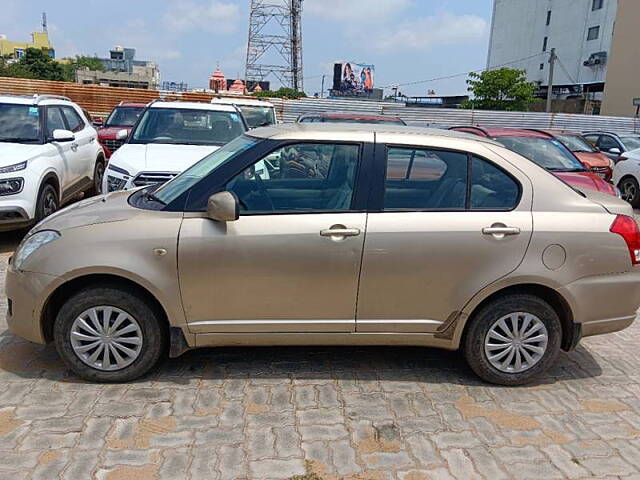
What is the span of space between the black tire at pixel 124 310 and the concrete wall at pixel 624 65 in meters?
41.3

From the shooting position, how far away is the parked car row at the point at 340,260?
311 cm

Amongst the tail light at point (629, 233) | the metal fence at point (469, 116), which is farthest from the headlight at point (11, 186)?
the metal fence at point (469, 116)

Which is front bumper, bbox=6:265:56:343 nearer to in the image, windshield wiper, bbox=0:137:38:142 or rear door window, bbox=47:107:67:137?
windshield wiper, bbox=0:137:38:142

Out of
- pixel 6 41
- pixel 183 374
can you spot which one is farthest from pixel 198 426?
pixel 6 41

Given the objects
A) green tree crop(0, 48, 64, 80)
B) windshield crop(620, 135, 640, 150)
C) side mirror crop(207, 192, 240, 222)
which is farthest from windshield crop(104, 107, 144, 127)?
green tree crop(0, 48, 64, 80)

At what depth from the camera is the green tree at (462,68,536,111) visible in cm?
3750

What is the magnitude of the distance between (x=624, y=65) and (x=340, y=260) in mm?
42877

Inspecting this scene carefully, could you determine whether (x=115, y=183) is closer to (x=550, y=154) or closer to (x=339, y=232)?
(x=339, y=232)

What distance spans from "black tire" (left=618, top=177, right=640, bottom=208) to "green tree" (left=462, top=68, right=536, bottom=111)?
29.0 meters

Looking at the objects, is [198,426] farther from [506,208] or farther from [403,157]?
[506,208]

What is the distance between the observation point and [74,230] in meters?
3.14

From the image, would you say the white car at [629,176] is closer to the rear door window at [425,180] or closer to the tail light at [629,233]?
the tail light at [629,233]

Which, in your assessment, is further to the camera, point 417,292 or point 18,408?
point 417,292

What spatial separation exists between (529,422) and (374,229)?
1509mm
